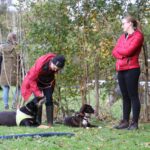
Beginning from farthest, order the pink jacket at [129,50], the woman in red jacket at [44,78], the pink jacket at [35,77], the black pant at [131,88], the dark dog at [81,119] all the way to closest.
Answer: the dark dog at [81,119] → the pink jacket at [35,77] → the woman in red jacket at [44,78] → the black pant at [131,88] → the pink jacket at [129,50]

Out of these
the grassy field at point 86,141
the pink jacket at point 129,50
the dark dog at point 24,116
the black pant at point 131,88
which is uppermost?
the pink jacket at point 129,50

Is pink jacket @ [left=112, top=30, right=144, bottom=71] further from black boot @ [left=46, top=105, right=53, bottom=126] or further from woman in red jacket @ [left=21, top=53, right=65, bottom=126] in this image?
black boot @ [left=46, top=105, right=53, bottom=126]

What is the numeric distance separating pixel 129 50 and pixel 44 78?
5.63 ft

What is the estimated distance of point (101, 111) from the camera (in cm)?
1026

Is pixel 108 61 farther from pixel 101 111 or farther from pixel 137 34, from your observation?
pixel 137 34

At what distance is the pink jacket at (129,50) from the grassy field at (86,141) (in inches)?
44.3

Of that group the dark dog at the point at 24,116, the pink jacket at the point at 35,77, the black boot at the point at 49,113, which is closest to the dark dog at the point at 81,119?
the black boot at the point at 49,113

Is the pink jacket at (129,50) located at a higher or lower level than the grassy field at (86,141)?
higher

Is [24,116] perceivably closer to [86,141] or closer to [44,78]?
[44,78]

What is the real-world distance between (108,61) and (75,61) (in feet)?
2.31

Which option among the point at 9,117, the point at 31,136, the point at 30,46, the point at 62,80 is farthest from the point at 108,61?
the point at 31,136

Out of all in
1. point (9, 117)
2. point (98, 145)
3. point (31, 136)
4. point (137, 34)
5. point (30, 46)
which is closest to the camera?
point (98, 145)

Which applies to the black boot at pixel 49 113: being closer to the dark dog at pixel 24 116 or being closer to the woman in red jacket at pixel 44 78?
the woman in red jacket at pixel 44 78

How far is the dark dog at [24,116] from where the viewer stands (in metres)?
8.53
